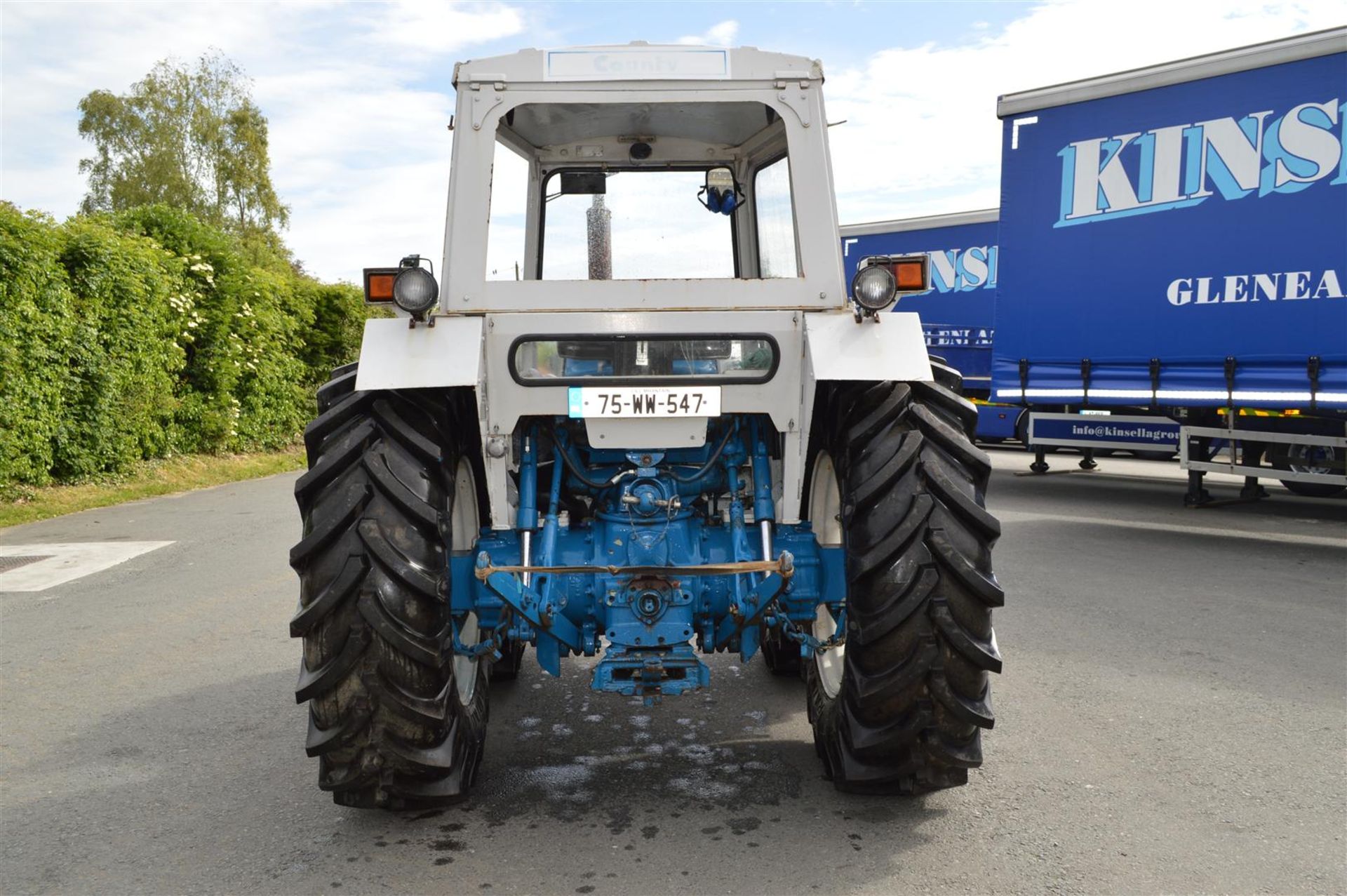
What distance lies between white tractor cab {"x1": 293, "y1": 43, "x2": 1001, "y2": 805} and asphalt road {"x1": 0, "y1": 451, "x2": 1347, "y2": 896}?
0.96ft

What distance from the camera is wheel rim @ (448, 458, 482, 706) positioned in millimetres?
4156

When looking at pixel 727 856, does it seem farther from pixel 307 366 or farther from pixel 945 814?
pixel 307 366

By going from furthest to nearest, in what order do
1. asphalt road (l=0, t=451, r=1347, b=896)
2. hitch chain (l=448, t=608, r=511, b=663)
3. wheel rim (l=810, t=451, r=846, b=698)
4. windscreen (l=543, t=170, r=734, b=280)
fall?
windscreen (l=543, t=170, r=734, b=280), wheel rim (l=810, t=451, r=846, b=698), hitch chain (l=448, t=608, r=511, b=663), asphalt road (l=0, t=451, r=1347, b=896)

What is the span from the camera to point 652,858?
350 cm

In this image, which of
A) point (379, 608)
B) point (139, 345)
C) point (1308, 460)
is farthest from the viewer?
point (139, 345)

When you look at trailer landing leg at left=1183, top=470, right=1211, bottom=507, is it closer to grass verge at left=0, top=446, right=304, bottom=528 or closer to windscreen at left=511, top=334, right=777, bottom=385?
windscreen at left=511, top=334, right=777, bottom=385

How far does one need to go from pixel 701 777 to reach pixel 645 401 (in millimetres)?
1501

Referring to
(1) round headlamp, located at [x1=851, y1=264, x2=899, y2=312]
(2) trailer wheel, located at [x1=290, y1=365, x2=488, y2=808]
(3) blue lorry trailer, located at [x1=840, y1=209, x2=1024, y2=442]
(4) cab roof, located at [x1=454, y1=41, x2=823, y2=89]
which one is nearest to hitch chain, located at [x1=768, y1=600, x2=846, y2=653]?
(1) round headlamp, located at [x1=851, y1=264, x2=899, y2=312]

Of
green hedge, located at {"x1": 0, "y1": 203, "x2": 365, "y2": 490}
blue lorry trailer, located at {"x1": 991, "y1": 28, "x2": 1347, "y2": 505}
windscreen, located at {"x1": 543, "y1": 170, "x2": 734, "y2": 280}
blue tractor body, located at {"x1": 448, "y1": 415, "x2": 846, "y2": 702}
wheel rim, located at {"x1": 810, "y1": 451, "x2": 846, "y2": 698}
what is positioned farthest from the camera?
green hedge, located at {"x1": 0, "y1": 203, "x2": 365, "y2": 490}

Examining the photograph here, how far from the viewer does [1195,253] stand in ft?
31.2

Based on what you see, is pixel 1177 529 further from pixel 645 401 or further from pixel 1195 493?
pixel 645 401

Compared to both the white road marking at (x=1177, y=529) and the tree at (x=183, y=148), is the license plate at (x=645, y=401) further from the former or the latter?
the tree at (x=183, y=148)

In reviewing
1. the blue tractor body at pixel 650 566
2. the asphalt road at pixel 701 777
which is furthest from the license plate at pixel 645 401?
the asphalt road at pixel 701 777

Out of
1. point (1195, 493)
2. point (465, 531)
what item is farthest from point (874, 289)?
point (1195, 493)
